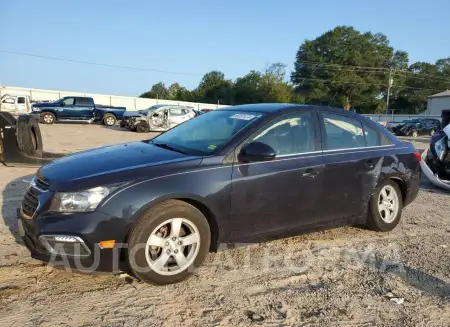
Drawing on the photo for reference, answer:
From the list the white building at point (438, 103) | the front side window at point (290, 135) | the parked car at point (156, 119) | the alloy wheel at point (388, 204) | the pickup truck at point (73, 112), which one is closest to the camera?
the front side window at point (290, 135)

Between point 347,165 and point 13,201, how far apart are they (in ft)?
15.7

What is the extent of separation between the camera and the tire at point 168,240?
3.29 m

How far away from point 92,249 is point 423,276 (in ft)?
9.66

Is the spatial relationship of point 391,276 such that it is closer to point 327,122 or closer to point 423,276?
point 423,276

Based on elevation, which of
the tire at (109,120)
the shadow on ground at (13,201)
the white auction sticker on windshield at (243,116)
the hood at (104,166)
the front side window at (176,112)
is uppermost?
the front side window at (176,112)

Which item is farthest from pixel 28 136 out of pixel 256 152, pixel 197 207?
pixel 256 152

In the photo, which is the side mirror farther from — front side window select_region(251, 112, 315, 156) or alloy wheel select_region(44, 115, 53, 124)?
alloy wheel select_region(44, 115, 53, 124)

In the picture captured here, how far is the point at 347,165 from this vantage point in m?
4.49

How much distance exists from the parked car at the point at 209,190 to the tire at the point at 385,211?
2 centimetres

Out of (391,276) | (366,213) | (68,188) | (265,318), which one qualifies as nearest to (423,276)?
(391,276)

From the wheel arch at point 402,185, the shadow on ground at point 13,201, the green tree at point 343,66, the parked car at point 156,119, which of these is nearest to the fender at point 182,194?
the shadow on ground at point 13,201

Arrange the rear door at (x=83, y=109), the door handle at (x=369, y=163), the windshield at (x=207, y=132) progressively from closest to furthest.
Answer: the windshield at (x=207, y=132) < the door handle at (x=369, y=163) < the rear door at (x=83, y=109)

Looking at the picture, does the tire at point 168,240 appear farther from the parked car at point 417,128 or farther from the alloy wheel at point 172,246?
the parked car at point 417,128

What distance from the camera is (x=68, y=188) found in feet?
10.5
